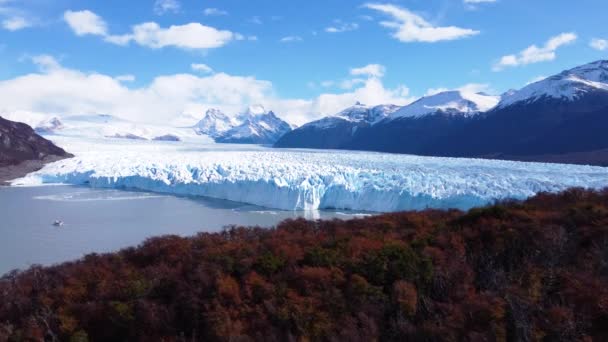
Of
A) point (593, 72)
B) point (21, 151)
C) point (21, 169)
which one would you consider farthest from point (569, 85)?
point (21, 151)

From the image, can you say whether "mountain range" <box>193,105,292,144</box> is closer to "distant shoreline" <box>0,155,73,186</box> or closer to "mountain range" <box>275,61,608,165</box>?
"mountain range" <box>275,61,608,165</box>

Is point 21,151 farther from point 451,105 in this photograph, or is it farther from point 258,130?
point 258,130

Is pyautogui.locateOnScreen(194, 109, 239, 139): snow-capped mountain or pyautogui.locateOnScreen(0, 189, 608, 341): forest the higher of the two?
pyautogui.locateOnScreen(194, 109, 239, 139): snow-capped mountain

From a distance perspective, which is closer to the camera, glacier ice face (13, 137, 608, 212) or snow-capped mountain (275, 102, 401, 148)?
glacier ice face (13, 137, 608, 212)


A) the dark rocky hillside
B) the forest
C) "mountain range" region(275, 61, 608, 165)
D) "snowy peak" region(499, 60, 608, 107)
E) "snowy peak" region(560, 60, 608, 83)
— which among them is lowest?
the forest

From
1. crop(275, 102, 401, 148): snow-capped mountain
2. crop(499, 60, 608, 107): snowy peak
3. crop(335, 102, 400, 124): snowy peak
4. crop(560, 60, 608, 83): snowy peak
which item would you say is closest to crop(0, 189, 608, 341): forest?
crop(499, 60, 608, 107): snowy peak

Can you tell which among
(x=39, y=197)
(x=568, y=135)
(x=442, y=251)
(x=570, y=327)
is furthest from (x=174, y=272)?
(x=568, y=135)

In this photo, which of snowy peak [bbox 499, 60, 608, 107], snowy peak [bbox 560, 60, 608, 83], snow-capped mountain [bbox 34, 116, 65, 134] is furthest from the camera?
snow-capped mountain [bbox 34, 116, 65, 134]
